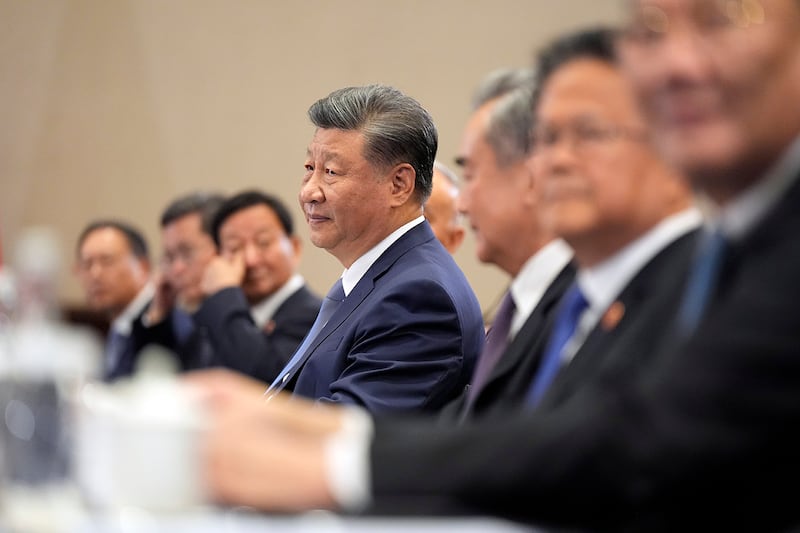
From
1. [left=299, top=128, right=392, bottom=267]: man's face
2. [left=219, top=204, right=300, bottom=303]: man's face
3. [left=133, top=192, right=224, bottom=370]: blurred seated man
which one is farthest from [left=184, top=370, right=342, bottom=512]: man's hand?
[left=133, top=192, right=224, bottom=370]: blurred seated man

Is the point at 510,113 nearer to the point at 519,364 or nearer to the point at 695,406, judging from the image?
the point at 519,364

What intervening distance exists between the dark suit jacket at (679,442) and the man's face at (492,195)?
1051 millimetres

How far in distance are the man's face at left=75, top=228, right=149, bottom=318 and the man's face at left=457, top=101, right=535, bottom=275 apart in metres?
4.19

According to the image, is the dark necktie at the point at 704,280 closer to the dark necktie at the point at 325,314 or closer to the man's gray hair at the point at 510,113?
the man's gray hair at the point at 510,113

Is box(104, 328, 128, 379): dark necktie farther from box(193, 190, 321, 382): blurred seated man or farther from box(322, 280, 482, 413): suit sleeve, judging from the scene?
box(322, 280, 482, 413): suit sleeve

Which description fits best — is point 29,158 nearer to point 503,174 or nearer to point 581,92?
point 503,174

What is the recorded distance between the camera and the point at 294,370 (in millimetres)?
2893

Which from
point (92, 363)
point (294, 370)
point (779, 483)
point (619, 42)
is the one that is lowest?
point (294, 370)

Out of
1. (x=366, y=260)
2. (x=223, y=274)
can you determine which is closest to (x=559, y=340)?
(x=366, y=260)

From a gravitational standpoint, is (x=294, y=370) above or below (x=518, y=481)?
below

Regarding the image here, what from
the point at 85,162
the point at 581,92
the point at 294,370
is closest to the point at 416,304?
the point at 294,370

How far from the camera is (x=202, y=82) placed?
22.3 feet

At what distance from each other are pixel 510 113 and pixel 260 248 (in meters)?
2.76

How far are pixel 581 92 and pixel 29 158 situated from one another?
20.7 feet
